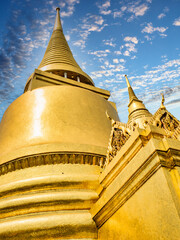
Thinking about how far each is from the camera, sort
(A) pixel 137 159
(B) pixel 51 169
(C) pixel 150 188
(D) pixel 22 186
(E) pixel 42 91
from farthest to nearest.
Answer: (E) pixel 42 91 → (B) pixel 51 169 → (D) pixel 22 186 → (A) pixel 137 159 → (C) pixel 150 188

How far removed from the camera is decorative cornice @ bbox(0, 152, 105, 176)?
292cm

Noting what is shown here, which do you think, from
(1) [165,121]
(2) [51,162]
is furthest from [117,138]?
A: (2) [51,162]

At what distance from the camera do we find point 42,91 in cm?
422

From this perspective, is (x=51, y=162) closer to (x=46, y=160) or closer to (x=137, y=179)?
(x=46, y=160)

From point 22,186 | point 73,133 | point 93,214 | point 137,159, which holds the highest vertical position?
point 73,133

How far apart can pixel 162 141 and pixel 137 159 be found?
0.26 m

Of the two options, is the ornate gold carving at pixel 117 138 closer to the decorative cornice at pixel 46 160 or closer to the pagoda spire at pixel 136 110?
the decorative cornice at pixel 46 160

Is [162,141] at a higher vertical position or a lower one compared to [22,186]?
lower

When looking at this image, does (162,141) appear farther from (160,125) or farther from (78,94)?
(78,94)

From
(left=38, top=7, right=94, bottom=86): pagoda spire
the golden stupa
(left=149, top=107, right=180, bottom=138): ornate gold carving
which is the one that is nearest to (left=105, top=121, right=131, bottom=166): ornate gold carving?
the golden stupa

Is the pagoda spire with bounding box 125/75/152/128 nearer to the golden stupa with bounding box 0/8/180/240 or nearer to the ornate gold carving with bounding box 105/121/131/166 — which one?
the golden stupa with bounding box 0/8/180/240

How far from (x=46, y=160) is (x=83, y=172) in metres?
0.54

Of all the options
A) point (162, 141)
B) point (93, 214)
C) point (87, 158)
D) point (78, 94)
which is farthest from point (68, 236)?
point (78, 94)

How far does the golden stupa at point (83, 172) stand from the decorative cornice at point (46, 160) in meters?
0.01
